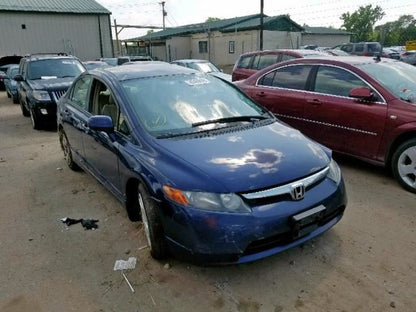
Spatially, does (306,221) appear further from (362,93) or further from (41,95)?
(41,95)

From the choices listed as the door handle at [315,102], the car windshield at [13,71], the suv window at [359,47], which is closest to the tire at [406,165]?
the door handle at [315,102]

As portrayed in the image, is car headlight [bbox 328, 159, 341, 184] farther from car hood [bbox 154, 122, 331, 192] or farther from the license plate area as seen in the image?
the license plate area

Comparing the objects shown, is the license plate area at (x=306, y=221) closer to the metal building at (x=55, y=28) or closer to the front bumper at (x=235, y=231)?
the front bumper at (x=235, y=231)

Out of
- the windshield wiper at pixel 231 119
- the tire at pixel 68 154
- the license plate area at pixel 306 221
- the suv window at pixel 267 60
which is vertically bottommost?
the tire at pixel 68 154

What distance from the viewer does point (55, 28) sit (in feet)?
83.8

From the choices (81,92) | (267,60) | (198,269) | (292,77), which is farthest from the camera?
(267,60)

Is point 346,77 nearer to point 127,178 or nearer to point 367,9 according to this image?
point 127,178

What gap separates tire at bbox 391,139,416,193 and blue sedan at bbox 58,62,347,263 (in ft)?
5.25

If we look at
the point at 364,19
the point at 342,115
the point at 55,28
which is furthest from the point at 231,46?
the point at 364,19

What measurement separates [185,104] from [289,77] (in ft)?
8.99

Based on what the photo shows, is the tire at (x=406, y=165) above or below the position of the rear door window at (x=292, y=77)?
below

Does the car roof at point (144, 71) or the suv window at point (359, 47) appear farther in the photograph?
the suv window at point (359, 47)

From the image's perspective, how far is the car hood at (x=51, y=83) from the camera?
8.26 metres

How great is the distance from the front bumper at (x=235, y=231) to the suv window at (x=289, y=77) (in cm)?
317
